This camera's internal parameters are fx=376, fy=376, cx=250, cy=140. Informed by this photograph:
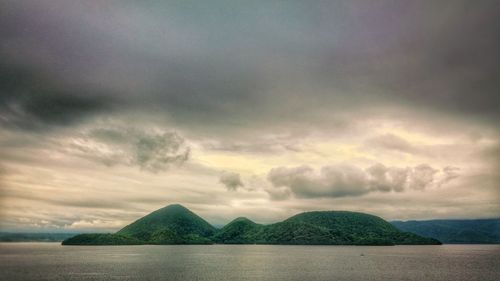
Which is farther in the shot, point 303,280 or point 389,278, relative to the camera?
point 389,278

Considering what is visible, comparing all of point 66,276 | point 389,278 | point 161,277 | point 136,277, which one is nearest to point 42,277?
point 66,276

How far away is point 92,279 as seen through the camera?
14550cm

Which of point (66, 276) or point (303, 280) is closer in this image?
point (303, 280)

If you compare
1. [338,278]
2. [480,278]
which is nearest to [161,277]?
[338,278]

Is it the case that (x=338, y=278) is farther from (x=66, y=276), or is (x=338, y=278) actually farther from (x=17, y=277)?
(x=17, y=277)

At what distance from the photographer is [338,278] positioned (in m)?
149

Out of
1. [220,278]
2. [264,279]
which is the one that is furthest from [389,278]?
[220,278]

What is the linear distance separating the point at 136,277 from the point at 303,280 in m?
66.1

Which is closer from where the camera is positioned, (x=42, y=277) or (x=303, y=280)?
(x=303, y=280)

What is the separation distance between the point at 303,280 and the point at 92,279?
81306mm

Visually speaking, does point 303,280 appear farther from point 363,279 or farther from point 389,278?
point 389,278

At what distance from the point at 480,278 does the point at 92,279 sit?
157 m

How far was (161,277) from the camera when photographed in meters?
149

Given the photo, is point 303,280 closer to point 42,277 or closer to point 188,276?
point 188,276
